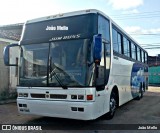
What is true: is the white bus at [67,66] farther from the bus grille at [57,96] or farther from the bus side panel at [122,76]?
the bus side panel at [122,76]

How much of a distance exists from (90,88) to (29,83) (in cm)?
199

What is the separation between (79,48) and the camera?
22.4 ft

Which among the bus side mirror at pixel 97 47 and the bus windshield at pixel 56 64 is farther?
the bus windshield at pixel 56 64

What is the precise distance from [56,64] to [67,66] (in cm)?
36

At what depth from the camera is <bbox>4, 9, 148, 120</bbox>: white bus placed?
21.7 ft

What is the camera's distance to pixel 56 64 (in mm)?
6996

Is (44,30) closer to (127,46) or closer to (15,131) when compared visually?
(15,131)

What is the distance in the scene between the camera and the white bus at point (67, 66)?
6.62 metres

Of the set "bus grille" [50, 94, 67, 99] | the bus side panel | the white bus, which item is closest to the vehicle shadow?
the white bus

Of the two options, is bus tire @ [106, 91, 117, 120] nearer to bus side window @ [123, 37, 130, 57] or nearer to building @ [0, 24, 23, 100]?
bus side window @ [123, 37, 130, 57]

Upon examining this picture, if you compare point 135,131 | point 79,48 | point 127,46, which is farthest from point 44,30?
point 127,46

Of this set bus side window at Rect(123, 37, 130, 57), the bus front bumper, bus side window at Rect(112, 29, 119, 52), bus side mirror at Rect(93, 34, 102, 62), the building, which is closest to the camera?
bus side mirror at Rect(93, 34, 102, 62)

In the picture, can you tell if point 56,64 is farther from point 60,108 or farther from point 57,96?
point 60,108

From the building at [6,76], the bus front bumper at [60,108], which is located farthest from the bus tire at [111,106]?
the building at [6,76]
